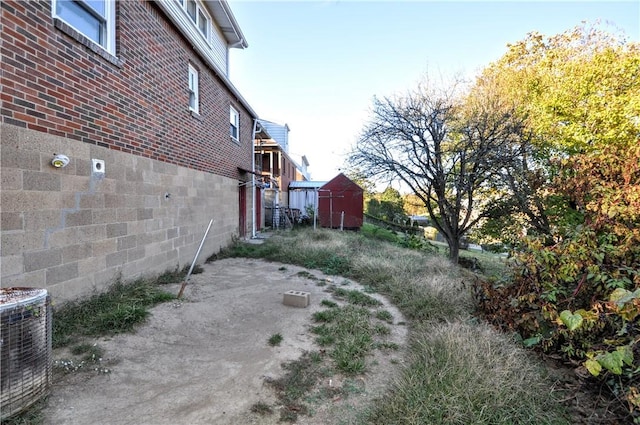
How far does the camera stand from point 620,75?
34.3ft

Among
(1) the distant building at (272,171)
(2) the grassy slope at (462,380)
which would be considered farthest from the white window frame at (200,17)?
(2) the grassy slope at (462,380)

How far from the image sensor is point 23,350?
213cm

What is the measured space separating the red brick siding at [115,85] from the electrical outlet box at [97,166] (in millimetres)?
257

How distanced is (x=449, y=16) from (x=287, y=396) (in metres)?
8.95

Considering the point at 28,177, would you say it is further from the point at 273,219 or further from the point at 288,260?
the point at 273,219

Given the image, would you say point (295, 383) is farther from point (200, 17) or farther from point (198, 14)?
point (200, 17)

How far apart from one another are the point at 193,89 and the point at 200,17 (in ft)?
11.1

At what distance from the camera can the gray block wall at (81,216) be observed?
123 inches

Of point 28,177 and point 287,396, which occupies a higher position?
point 28,177

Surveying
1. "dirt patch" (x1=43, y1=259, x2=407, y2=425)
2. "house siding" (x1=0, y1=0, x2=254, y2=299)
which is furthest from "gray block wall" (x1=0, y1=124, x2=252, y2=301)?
"dirt patch" (x1=43, y1=259, x2=407, y2=425)

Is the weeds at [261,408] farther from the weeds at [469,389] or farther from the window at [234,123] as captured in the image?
the window at [234,123]

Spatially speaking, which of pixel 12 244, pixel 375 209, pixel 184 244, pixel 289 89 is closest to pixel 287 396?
pixel 12 244

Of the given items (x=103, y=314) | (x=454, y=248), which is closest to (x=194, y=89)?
(x=103, y=314)

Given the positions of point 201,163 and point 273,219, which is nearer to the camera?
point 201,163
